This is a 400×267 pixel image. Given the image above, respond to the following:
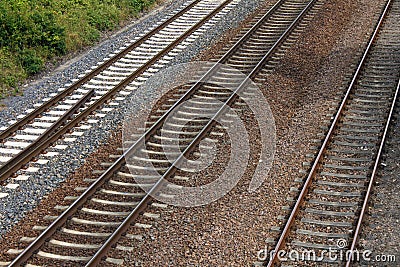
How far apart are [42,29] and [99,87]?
422 cm

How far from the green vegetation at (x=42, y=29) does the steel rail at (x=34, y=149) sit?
2.59 m

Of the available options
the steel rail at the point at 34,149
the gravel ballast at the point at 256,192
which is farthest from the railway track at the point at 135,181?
the steel rail at the point at 34,149

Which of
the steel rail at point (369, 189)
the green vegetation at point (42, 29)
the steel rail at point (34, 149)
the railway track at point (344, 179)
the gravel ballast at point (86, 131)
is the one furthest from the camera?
the green vegetation at point (42, 29)

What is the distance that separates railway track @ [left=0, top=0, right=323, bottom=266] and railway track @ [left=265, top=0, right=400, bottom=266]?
2.24m

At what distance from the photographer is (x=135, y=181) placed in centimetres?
1096

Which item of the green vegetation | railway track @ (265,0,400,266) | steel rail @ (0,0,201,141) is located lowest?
railway track @ (265,0,400,266)

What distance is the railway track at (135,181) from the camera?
9.33 metres

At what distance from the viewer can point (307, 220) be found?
32.1 feet

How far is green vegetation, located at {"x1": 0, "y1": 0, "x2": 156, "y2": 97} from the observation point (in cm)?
1655

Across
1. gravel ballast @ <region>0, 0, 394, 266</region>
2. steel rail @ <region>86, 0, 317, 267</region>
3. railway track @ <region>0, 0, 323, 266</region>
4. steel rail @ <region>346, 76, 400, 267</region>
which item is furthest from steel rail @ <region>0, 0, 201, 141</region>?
steel rail @ <region>346, 76, 400, 267</region>

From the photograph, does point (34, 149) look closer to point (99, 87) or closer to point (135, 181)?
point (135, 181)

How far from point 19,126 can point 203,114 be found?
3.98 metres

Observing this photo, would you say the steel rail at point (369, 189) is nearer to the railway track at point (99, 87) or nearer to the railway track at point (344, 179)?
the railway track at point (344, 179)

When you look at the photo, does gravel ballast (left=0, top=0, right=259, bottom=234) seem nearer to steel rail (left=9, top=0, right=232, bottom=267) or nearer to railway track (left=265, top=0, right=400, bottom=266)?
steel rail (left=9, top=0, right=232, bottom=267)
